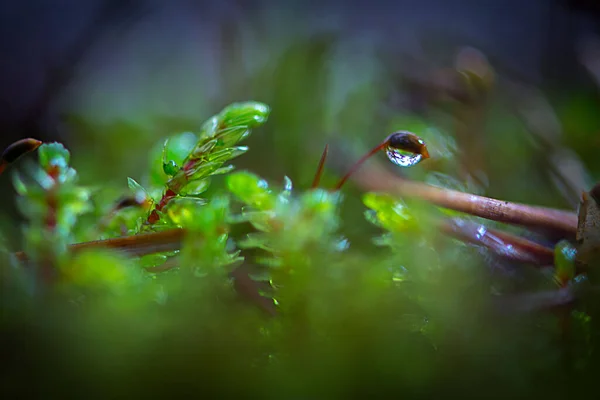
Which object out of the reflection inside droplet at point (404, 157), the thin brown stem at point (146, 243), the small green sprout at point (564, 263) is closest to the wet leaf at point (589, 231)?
the small green sprout at point (564, 263)

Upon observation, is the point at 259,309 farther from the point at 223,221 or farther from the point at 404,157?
the point at 404,157

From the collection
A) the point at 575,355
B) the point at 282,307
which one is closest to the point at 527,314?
the point at 575,355

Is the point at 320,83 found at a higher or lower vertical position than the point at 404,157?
lower

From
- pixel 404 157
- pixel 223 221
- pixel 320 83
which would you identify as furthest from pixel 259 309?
pixel 320 83

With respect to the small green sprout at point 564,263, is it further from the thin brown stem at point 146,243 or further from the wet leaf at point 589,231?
the thin brown stem at point 146,243

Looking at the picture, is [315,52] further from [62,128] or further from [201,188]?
[201,188]

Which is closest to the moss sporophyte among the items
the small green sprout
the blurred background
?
the small green sprout

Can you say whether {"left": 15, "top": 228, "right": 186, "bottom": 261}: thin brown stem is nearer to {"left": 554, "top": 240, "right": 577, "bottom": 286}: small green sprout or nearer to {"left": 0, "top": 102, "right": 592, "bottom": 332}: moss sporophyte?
{"left": 0, "top": 102, "right": 592, "bottom": 332}: moss sporophyte

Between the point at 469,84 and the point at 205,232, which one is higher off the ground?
the point at 205,232

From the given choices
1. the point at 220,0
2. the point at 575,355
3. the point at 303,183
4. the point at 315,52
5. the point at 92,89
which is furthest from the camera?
the point at 220,0
